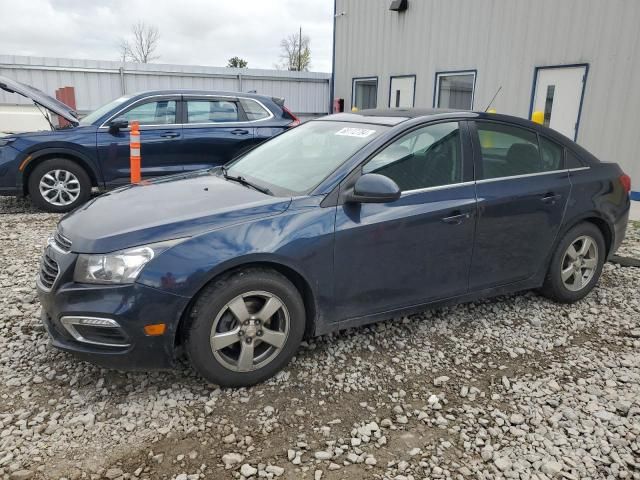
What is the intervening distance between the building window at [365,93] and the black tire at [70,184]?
8926 millimetres

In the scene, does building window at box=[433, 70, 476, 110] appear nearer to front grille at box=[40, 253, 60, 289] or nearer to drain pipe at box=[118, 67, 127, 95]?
drain pipe at box=[118, 67, 127, 95]

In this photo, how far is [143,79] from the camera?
595 inches

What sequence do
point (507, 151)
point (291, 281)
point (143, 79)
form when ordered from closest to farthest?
point (291, 281) < point (507, 151) < point (143, 79)

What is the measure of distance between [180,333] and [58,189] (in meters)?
5.18

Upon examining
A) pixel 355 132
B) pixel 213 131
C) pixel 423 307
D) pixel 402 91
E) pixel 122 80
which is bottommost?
pixel 423 307

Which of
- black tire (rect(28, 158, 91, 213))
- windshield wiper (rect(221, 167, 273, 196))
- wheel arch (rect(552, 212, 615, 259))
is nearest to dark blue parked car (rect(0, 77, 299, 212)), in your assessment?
black tire (rect(28, 158, 91, 213))

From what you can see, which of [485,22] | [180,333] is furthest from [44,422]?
[485,22]

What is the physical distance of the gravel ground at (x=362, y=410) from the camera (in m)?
2.33

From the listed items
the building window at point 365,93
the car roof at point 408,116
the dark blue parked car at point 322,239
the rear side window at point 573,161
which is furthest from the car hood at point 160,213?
the building window at point 365,93

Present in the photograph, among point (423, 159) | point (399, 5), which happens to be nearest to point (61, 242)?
point (423, 159)

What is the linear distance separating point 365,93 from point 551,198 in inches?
455

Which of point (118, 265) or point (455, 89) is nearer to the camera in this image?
point (118, 265)

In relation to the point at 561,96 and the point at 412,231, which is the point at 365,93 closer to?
the point at 561,96

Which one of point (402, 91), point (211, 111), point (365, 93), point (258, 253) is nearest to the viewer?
point (258, 253)
